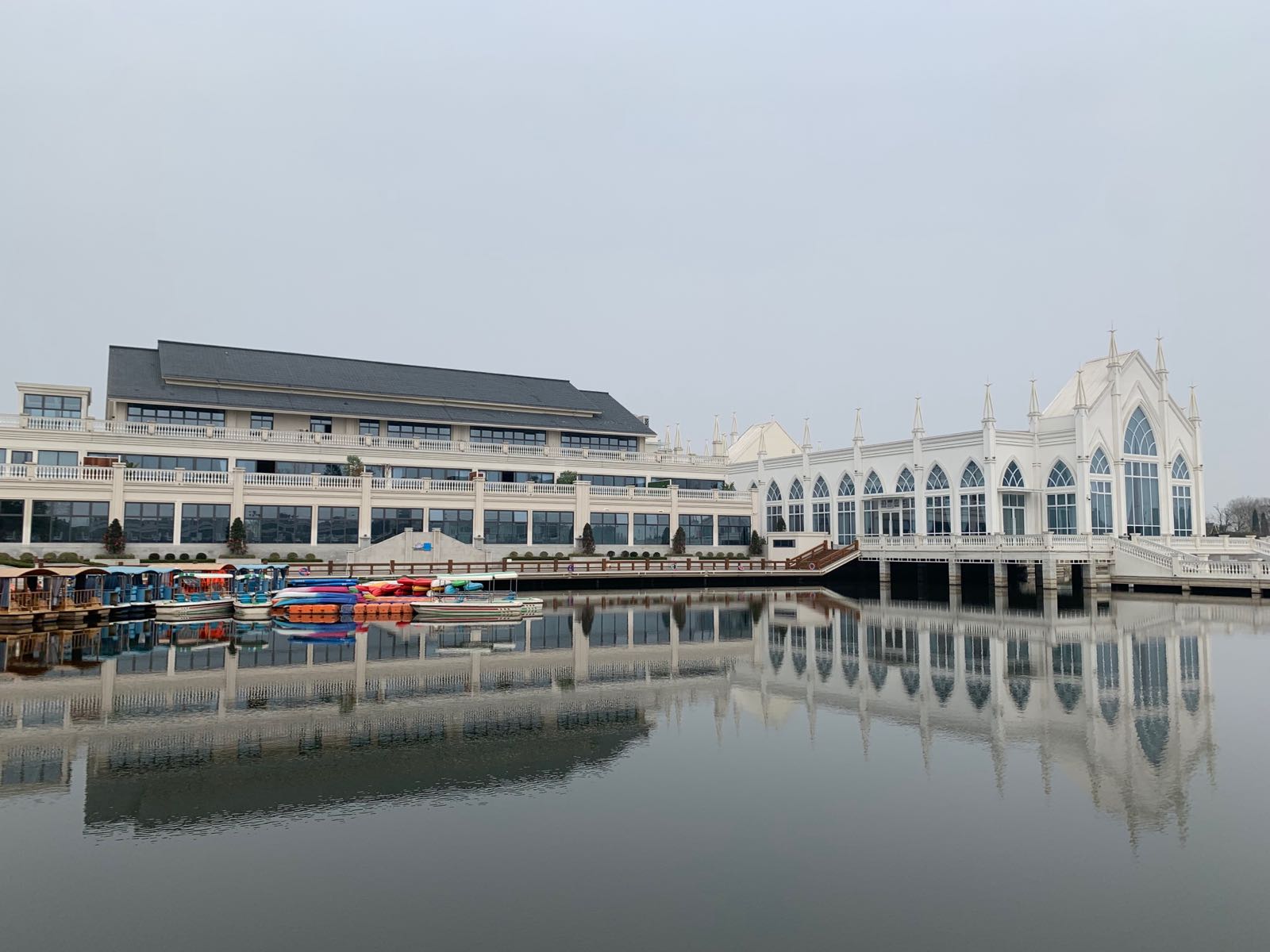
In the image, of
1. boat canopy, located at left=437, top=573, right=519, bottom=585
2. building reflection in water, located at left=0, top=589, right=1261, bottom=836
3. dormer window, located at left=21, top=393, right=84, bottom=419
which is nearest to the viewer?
building reflection in water, located at left=0, top=589, right=1261, bottom=836

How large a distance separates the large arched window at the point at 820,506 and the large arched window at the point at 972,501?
490 inches

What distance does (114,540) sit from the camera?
47.2 meters

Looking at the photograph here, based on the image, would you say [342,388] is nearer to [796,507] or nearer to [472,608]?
[472,608]

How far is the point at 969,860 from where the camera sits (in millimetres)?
10914

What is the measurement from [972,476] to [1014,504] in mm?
3286

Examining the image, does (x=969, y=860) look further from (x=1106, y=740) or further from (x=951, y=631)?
(x=951, y=631)

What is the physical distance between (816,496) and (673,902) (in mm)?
65042

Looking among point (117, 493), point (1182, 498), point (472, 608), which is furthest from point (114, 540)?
point (1182, 498)

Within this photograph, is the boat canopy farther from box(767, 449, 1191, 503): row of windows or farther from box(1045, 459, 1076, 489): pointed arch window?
box(1045, 459, 1076, 489): pointed arch window

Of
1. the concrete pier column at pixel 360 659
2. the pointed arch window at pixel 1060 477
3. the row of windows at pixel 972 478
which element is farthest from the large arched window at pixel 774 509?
the concrete pier column at pixel 360 659

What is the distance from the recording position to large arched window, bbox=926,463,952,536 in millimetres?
62938

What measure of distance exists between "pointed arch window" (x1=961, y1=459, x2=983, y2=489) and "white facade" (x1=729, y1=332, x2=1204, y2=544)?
0.06m

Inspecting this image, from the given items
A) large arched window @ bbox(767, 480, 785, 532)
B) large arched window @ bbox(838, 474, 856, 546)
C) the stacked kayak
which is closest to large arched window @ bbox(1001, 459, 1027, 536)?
large arched window @ bbox(838, 474, 856, 546)

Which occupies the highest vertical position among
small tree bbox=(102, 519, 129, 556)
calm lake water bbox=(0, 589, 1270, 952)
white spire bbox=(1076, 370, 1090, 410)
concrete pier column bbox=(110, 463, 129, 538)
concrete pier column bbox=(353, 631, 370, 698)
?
white spire bbox=(1076, 370, 1090, 410)
